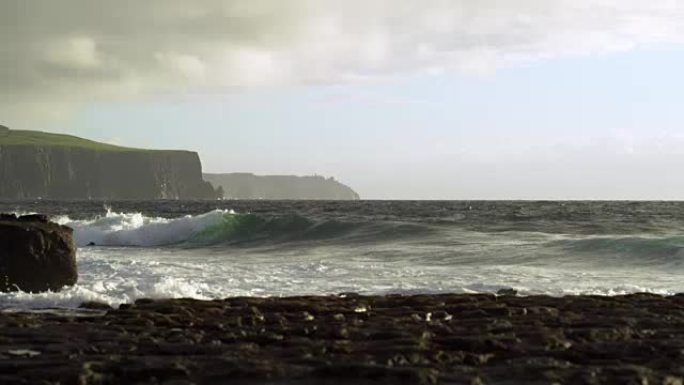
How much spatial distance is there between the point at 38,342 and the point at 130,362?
181 centimetres

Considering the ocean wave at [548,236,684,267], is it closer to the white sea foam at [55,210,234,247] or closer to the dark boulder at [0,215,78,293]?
the dark boulder at [0,215,78,293]

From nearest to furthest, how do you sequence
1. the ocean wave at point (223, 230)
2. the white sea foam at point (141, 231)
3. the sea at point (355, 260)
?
the sea at point (355, 260) < the ocean wave at point (223, 230) < the white sea foam at point (141, 231)

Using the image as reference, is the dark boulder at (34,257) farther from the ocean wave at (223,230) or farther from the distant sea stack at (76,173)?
the distant sea stack at (76,173)

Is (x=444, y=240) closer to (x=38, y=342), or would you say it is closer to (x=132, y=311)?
(x=132, y=311)

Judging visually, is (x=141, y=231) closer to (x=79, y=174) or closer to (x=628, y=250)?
(x=628, y=250)

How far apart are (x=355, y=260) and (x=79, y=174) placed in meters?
172

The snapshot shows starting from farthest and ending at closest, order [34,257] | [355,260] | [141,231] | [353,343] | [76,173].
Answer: [76,173] → [141,231] → [355,260] → [34,257] → [353,343]

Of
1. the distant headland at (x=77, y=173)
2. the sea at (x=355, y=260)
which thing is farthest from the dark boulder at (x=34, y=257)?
the distant headland at (x=77, y=173)

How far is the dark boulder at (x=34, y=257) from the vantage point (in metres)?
16.4

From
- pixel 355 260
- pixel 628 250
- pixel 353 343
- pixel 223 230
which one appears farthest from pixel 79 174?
pixel 353 343

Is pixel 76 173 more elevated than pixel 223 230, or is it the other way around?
pixel 76 173

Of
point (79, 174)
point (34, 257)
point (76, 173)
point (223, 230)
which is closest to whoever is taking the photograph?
Answer: point (34, 257)

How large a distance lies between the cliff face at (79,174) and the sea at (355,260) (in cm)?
13981

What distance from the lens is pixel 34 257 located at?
54.9ft
